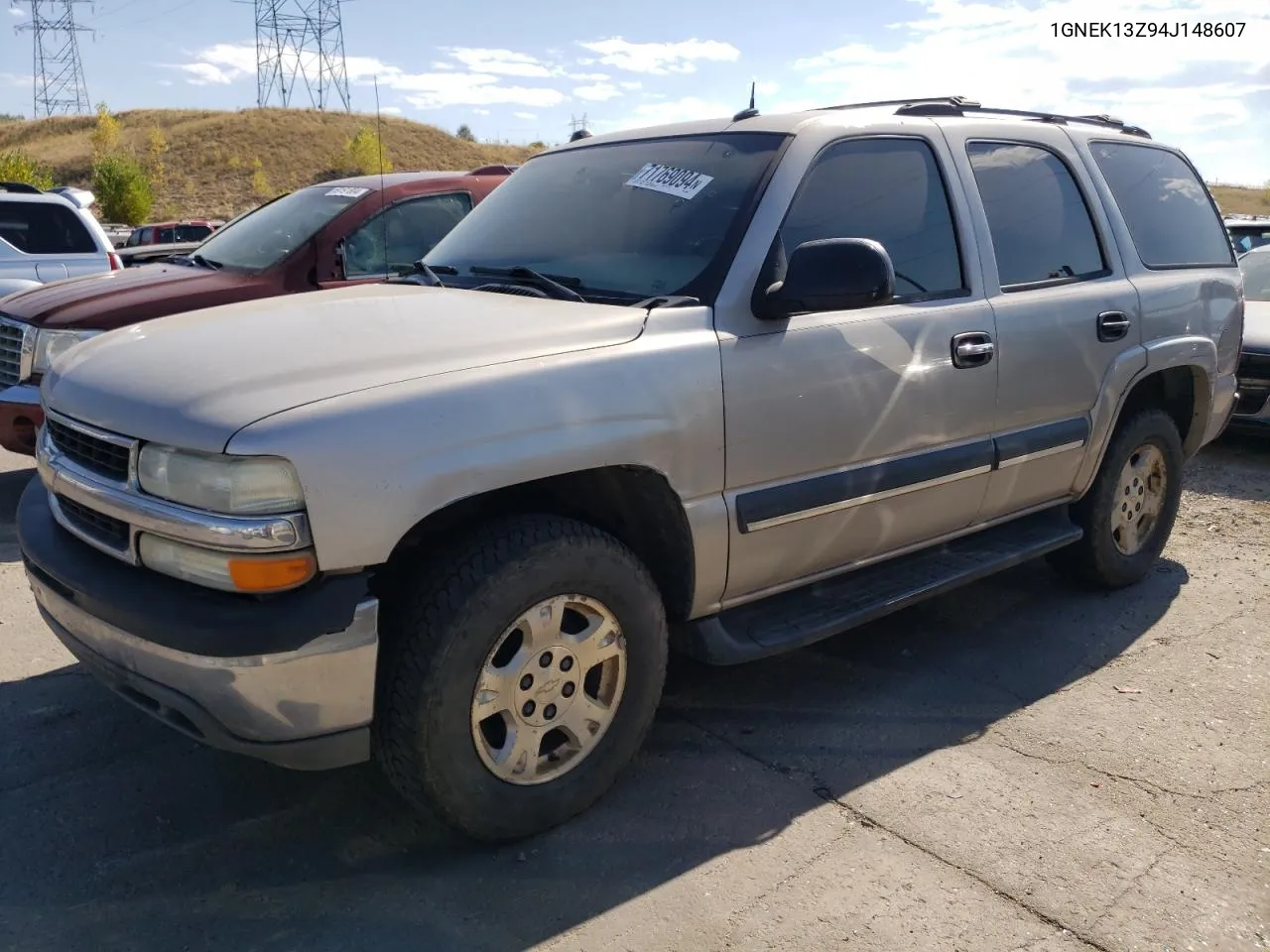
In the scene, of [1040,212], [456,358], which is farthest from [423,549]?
[1040,212]

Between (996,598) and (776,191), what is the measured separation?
7.99 ft

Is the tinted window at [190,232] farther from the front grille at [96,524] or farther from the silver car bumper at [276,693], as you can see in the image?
the silver car bumper at [276,693]

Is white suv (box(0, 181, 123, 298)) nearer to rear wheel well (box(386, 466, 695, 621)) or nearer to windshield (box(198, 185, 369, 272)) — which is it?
windshield (box(198, 185, 369, 272))

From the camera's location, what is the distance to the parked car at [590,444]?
243cm

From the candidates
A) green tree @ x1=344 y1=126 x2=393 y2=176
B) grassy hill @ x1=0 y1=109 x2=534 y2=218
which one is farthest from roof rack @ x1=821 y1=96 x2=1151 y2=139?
grassy hill @ x1=0 y1=109 x2=534 y2=218

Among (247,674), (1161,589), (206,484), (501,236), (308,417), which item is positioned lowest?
(1161,589)

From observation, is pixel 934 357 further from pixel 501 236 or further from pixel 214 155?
pixel 214 155

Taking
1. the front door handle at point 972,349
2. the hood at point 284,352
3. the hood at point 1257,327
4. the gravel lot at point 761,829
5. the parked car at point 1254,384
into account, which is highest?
the hood at point 284,352

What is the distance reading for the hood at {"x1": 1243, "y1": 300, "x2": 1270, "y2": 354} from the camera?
7.71 m

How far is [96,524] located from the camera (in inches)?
108

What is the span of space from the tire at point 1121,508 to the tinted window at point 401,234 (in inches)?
158

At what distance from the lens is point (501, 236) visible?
3.80 metres

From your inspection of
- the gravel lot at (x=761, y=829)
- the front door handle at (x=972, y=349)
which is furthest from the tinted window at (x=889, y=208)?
the gravel lot at (x=761, y=829)

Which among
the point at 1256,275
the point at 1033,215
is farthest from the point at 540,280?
the point at 1256,275
